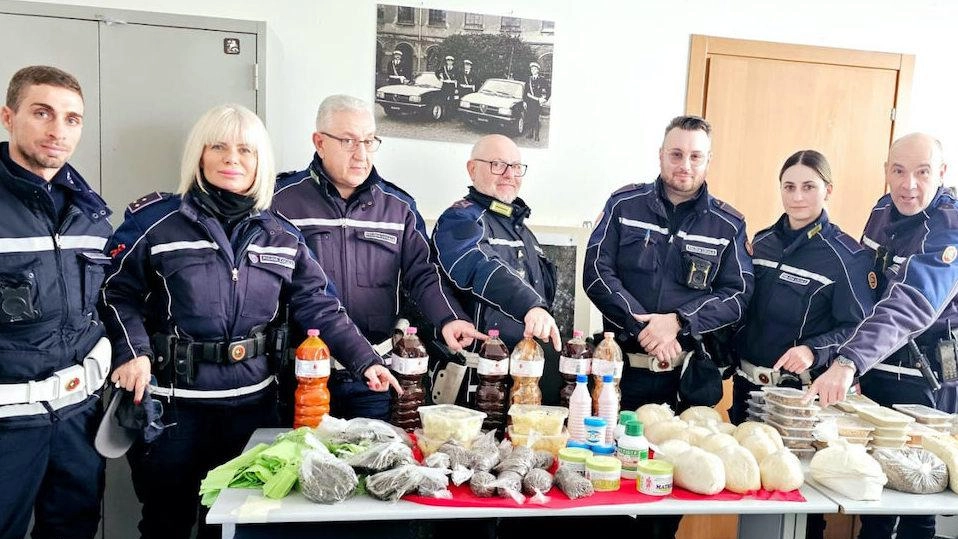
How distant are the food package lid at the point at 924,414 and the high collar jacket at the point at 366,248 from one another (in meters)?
1.66

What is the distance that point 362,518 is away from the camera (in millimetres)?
1634

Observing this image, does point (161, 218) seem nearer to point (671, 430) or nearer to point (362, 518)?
point (362, 518)

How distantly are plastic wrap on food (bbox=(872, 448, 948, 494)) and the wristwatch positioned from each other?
308 millimetres

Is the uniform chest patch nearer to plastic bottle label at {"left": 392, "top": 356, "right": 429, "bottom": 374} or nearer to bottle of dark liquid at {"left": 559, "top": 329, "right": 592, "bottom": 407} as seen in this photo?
plastic bottle label at {"left": 392, "top": 356, "right": 429, "bottom": 374}

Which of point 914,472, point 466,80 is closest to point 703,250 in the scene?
point 914,472

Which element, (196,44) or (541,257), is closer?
(196,44)

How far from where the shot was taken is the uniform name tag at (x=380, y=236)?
249 cm

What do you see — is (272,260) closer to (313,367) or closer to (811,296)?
(313,367)

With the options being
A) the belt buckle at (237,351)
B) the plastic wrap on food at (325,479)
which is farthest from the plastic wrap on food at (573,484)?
the belt buckle at (237,351)

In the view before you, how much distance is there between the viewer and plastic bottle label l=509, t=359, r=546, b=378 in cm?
218

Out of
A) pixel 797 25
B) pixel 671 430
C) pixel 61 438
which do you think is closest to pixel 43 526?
pixel 61 438

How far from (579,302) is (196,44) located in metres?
2.06

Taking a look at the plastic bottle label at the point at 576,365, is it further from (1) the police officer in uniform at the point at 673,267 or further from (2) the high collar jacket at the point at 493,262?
(1) the police officer in uniform at the point at 673,267

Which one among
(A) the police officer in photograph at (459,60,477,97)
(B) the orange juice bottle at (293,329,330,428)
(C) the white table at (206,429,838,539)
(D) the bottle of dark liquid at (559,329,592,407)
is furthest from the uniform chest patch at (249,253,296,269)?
(A) the police officer in photograph at (459,60,477,97)
